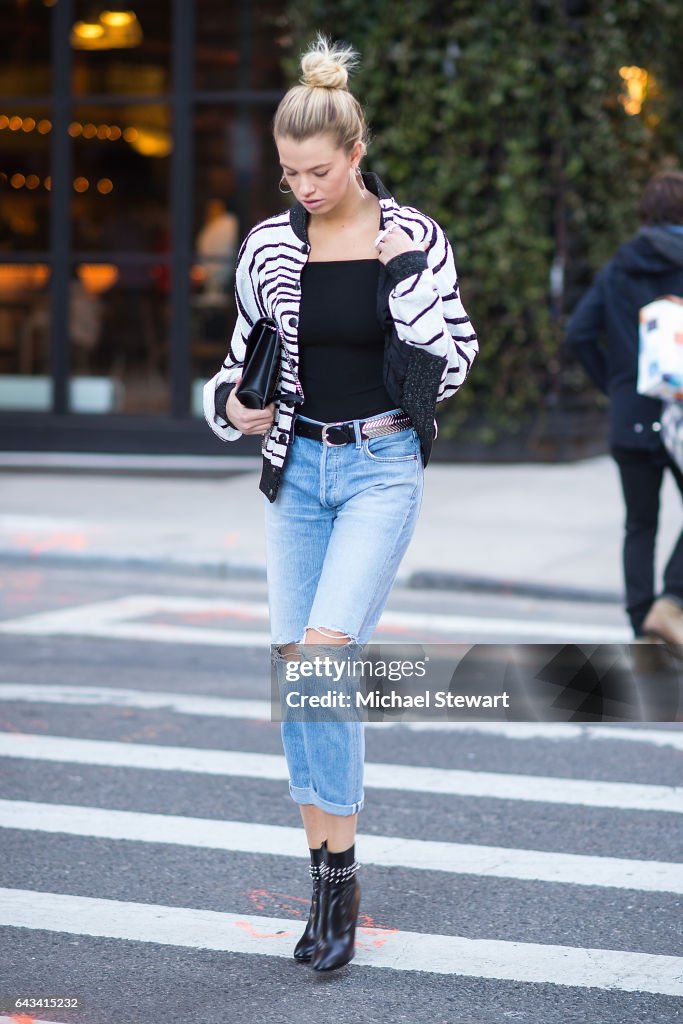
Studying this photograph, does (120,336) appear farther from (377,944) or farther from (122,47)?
(377,944)

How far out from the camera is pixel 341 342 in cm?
369

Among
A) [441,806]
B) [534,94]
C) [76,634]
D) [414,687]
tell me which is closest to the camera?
[414,687]

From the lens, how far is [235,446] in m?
Result: 15.0

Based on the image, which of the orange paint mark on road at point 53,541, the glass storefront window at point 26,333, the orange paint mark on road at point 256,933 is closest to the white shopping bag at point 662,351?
the orange paint mark on road at point 256,933

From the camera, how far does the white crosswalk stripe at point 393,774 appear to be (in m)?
5.34

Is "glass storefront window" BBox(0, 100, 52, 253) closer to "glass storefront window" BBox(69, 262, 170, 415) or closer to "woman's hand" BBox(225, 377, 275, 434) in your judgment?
"glass storefront window" BBox(69, 262, 170, 415)

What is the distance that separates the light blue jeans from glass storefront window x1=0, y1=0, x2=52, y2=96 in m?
12.3

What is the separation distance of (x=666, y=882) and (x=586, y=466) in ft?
34.0

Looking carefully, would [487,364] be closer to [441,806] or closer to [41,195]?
[41,195]

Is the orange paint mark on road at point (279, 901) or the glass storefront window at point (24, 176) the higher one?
the glass storefront window at point (24, 176)

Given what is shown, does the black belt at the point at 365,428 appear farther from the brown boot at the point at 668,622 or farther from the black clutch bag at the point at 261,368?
the brown boot at the point at 668,622

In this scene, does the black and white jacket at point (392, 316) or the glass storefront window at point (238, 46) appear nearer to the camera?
the black and white jacket at point (392, 316)

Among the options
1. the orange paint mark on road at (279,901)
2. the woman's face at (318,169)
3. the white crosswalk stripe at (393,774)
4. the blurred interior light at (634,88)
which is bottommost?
the white crosswalk stripe at (393,774)

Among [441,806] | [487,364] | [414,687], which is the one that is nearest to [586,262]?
[487,364]
